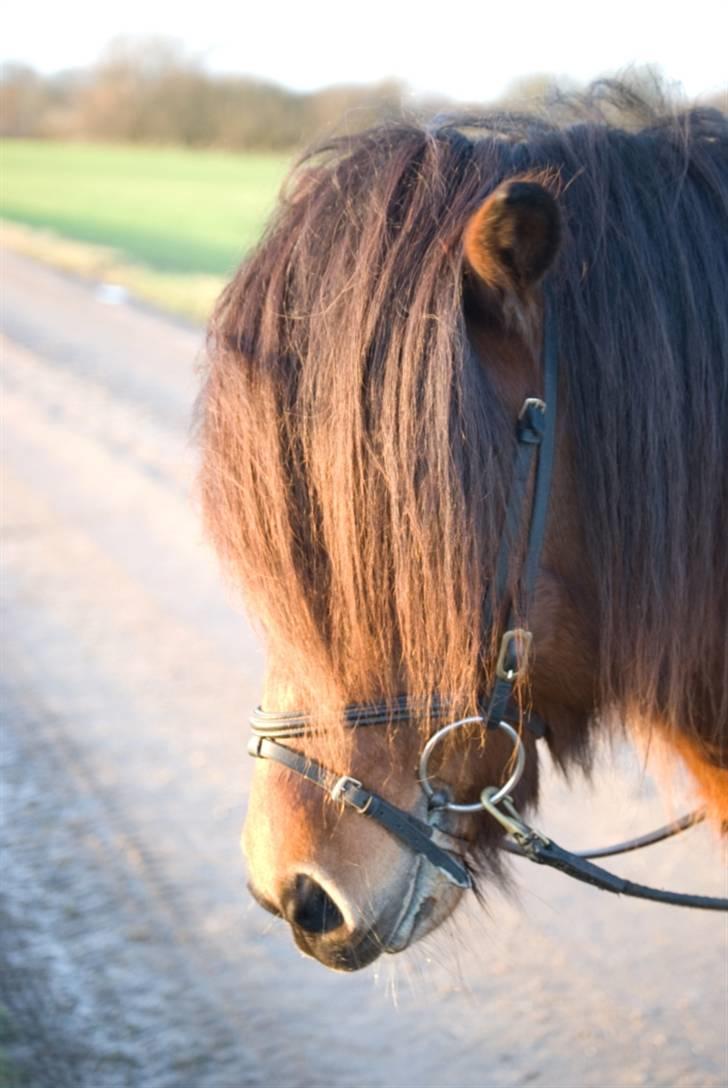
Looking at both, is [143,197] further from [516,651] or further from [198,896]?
[516,651]

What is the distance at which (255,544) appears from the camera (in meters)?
1.69

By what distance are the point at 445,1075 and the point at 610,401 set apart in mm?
1765

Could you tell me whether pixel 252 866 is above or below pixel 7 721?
above

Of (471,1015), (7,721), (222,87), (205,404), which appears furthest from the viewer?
(222,87)

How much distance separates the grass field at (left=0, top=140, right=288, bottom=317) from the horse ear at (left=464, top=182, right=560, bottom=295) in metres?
10.5

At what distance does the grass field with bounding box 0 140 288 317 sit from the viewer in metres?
16.2

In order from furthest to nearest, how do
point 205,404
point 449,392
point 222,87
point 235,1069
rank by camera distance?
point 222,87 < point 235,1069 < point 205,404 < point 449,392

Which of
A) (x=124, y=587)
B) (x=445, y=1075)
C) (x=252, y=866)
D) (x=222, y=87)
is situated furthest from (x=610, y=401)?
(x=222, y=87)

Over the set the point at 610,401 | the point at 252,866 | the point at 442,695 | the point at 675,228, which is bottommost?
the point at 252,866

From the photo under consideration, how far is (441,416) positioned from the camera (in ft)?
5.17

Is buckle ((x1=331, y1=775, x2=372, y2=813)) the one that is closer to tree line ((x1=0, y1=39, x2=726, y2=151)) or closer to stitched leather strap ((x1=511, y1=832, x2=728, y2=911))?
stitched leather strap ((x1=511, y1=832, x2=728, y2=911))

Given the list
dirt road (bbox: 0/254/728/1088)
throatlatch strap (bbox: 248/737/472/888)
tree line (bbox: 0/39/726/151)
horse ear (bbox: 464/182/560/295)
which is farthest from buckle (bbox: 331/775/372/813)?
tree line (bbox: 0/39/726/151)

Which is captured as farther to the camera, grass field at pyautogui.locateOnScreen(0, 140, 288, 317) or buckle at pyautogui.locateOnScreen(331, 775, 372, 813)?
grass field at pyautogui.locateOnScreen(0, 140, 288, 317)

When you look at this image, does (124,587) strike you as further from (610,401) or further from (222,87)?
(222,87)
